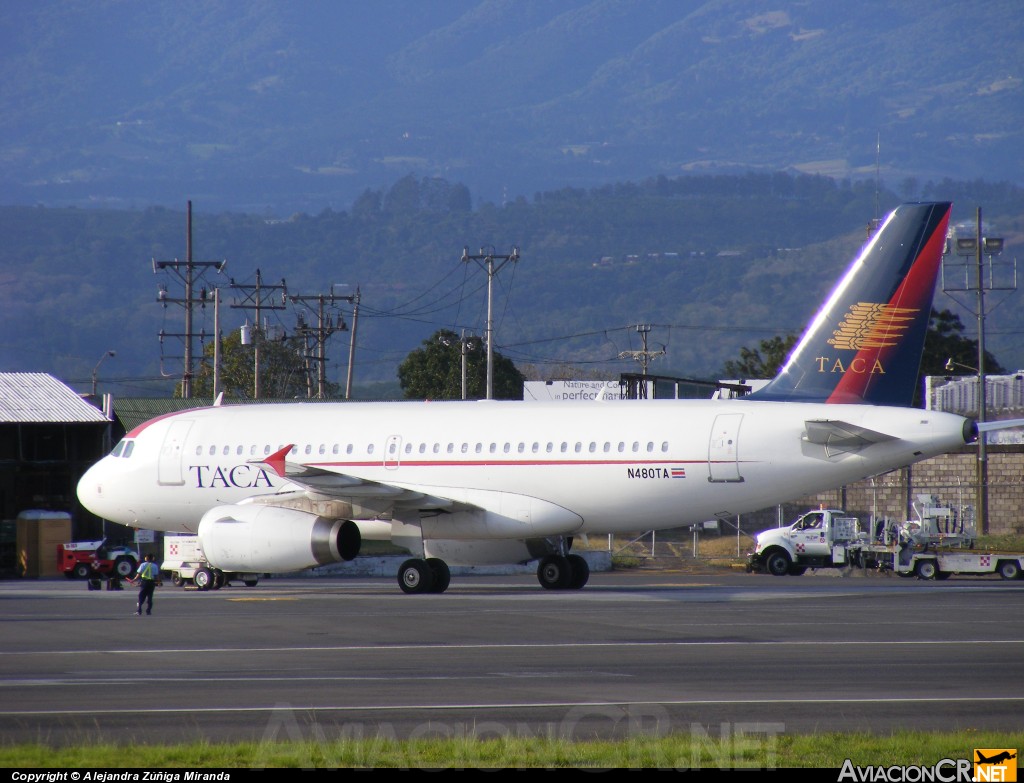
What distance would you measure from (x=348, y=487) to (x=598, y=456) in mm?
5013

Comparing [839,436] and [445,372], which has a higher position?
[445,372]

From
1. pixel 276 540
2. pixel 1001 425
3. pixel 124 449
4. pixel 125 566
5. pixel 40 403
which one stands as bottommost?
pixel 125 566

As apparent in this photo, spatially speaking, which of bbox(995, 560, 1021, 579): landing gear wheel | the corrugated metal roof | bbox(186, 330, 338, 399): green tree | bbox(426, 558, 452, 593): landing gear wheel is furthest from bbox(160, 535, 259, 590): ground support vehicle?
bbox(186, 330, 338, 399): green tree

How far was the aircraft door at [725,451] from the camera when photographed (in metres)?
29.4

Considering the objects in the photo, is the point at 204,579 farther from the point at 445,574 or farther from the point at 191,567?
the point at 445,574

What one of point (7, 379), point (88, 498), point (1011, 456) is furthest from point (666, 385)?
point (88, 498)

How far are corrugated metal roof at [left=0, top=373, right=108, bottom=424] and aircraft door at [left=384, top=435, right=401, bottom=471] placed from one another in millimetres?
18930

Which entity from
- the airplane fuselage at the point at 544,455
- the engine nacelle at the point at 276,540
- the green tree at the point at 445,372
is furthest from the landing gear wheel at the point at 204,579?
the green tree at the point at 445,372

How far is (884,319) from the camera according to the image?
30.0 m

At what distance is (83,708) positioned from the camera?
1415 cm

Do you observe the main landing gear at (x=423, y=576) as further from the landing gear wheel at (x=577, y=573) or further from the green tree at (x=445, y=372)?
the green tree at (x=445, y=372)

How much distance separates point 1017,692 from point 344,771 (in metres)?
7.43

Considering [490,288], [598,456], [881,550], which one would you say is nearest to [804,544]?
[881,550]

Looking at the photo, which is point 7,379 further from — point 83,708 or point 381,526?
point 83,708
